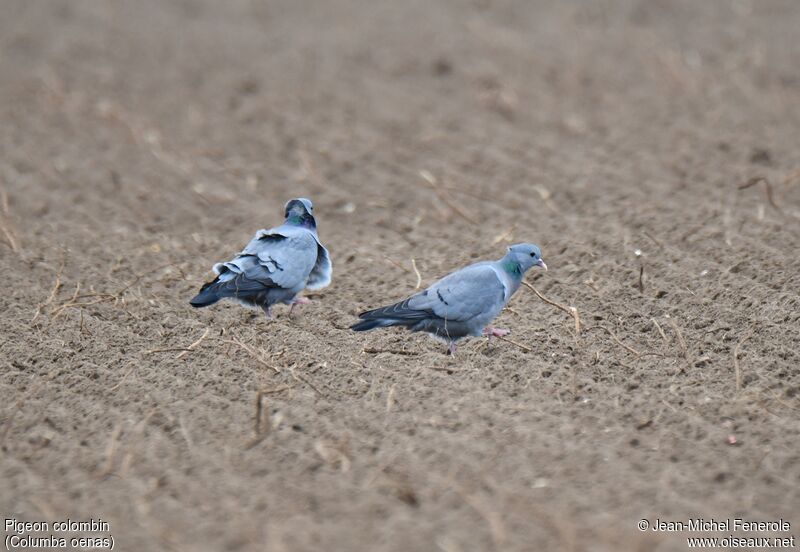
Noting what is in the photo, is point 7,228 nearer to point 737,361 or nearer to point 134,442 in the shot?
point 134,442

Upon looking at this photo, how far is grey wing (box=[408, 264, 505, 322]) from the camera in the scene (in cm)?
514

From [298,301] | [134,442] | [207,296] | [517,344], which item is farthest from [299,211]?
[134,442]

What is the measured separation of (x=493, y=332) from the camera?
17.9ft

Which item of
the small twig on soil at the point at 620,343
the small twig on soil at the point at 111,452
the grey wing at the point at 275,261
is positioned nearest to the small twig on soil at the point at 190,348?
the grey wing at the point at 275,261

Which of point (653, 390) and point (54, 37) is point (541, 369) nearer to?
point (653, 390)

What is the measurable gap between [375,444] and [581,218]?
2.88 meters

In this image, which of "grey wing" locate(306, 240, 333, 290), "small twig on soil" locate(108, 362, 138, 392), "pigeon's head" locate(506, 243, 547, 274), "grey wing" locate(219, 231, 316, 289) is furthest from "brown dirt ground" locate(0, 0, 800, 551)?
"pigeon's head" locate(506, 243, 547, 274)

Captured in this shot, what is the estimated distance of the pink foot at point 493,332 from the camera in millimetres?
5465

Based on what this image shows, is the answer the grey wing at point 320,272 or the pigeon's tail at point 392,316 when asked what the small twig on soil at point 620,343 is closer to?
the pigeon's tail at point 392,316

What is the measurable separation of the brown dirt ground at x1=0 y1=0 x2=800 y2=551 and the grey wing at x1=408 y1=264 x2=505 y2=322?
262mm

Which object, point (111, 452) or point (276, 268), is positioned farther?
point (276, 268)

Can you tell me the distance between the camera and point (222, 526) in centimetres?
406

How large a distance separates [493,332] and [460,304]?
1.25 feet

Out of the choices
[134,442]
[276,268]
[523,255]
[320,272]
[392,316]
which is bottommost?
[134,442]
